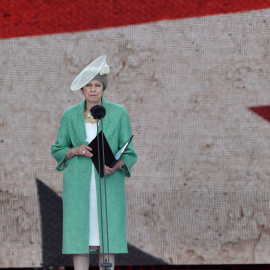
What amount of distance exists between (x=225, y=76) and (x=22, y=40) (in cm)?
132

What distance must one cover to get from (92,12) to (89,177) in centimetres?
166

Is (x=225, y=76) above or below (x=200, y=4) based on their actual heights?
below

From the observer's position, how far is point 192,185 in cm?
369

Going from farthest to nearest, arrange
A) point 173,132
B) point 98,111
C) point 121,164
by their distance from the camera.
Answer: point 173,132, point 121,164, point 98,111

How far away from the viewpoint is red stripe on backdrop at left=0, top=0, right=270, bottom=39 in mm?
3736

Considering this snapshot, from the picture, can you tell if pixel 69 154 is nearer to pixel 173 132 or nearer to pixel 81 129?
pixel 81 129

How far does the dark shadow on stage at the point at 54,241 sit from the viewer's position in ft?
12.1

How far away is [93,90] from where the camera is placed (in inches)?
97.4

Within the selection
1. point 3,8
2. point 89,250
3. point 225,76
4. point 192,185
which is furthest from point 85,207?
point 3,8

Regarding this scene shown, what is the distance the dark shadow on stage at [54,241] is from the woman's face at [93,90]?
1.39 m

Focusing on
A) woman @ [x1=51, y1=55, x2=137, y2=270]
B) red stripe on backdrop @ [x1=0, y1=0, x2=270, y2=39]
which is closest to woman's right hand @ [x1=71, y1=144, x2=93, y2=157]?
woman @ [x1=51, y1=55, x2=137, y2=270]

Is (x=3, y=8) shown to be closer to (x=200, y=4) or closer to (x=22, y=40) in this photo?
(x=22, y=40)

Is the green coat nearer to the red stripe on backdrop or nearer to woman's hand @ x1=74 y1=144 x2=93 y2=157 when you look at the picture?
woman's hand @ x1=74 y1=144 x2=93 y2=157

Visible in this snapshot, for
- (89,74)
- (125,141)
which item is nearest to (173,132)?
(125,141)
